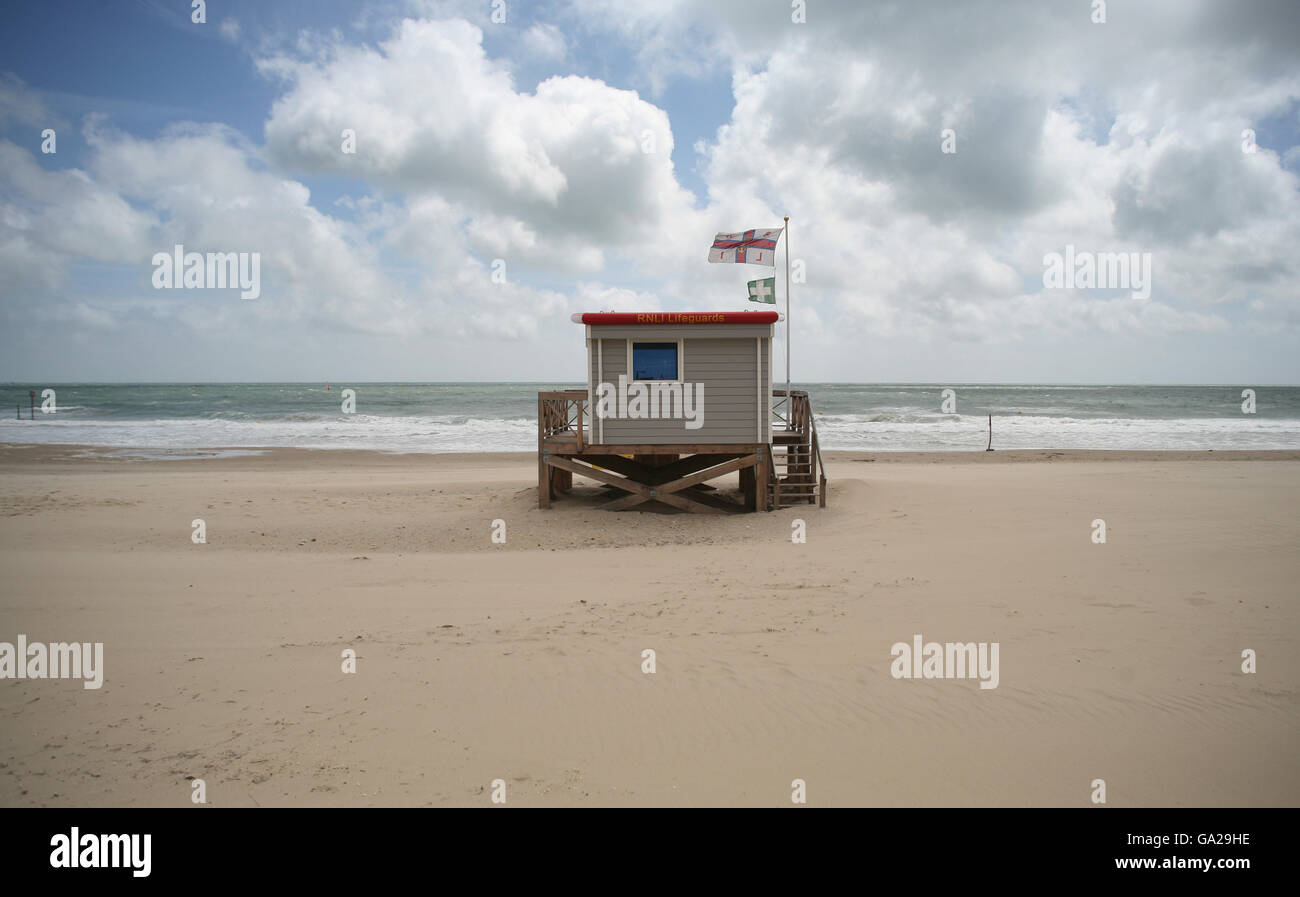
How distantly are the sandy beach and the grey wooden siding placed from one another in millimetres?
1962

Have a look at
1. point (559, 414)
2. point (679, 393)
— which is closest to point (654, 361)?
point (679, 393)

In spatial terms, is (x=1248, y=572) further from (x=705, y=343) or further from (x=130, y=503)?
(x=130, y=503)

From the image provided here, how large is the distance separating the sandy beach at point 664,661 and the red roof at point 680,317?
156 inches

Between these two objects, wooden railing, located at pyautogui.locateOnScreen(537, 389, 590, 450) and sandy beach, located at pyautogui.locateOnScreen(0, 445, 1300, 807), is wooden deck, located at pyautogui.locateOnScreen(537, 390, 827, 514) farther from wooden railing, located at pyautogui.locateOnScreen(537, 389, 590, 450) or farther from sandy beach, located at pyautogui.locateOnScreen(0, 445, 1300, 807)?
sandy beach, located at pyautogui.locateOnScreen(0, 445, 1300, 807)

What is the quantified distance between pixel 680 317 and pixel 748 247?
2.06m

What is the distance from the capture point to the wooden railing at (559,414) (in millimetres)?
14820

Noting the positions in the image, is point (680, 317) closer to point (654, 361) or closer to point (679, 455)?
point (654, 361)

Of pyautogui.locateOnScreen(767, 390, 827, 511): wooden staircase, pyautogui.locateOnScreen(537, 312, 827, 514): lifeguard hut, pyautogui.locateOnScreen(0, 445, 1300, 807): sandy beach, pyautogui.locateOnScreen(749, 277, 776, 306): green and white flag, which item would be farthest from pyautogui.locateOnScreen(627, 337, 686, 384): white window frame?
pyautogui.locateOnScreen(0, 445, 1300, 807): sandy beach

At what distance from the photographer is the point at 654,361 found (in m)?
14.4

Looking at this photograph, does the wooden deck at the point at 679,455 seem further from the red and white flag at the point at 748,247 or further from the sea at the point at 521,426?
the sea at the point at 521,426

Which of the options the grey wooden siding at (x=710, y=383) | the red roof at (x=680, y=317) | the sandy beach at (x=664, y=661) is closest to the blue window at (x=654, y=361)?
the grey wooden siding at (x=710, y=383)

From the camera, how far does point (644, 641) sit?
707 cm

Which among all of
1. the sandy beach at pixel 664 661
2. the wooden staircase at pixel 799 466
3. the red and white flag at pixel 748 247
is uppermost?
the red and white flag at pixel 748 247

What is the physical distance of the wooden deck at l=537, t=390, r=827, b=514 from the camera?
14609 mm
